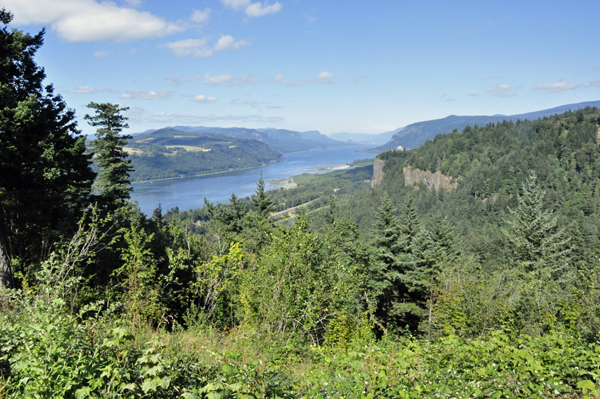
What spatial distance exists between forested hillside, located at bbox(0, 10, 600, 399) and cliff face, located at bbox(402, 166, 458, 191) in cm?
11116

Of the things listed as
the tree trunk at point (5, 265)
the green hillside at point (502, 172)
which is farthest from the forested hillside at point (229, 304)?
the green hillside at point (502, 172)

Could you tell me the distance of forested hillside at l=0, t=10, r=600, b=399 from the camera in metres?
3.15

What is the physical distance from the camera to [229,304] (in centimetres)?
992

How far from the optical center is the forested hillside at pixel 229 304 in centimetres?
315

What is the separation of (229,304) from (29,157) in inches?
311

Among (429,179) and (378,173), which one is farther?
(378,173)

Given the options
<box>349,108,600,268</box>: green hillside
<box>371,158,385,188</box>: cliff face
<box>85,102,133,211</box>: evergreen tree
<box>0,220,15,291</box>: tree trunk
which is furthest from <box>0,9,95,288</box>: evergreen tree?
<box>371,158,385,188</box>: cliff face

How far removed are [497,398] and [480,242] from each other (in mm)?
56476

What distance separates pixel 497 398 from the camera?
4.07 m

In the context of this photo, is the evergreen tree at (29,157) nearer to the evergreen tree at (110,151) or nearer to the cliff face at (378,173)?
the evergreen tree at (110,151)

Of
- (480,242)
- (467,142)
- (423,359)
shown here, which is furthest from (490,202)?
Result: (423,359)

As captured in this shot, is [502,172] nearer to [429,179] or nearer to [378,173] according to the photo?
[429,179]

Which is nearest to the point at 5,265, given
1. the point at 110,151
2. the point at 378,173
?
the point at 110,151

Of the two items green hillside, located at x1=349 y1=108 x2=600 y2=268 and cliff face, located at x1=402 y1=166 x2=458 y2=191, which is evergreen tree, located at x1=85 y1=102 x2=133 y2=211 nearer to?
green hillside, located at x1=349 y1=108 x2=600 y2=268
